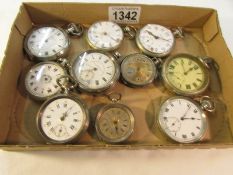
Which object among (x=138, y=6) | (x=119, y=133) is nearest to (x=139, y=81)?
(x=119, y=133)

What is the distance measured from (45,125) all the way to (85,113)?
6.9 inches

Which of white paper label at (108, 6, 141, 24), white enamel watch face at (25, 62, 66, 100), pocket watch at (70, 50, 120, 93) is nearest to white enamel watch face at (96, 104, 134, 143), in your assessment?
pocket watch at (70, 50, 120, 93)

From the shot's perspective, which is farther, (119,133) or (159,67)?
(159,67)

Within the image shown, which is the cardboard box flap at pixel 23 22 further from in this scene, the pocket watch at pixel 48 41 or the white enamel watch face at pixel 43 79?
the white enamel watch face at pixel 43 79

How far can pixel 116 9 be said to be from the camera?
5.41 feet

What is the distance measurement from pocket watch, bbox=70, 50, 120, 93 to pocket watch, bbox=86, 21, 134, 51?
0.06m

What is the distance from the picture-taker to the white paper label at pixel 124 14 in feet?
5.38

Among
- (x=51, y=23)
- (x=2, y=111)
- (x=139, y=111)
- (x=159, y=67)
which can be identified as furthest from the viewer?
(x=51, y=23)

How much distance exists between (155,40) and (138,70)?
8.3 inches

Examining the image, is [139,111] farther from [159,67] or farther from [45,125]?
[45,125]

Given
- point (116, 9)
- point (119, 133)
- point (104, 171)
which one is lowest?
point (104, 171)

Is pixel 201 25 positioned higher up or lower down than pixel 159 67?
higher up

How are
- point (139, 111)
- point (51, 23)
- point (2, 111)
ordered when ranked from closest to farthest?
1. point (2, 111)
2. point (139, 111)
3. point (51, 23)

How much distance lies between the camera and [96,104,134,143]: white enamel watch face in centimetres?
134
